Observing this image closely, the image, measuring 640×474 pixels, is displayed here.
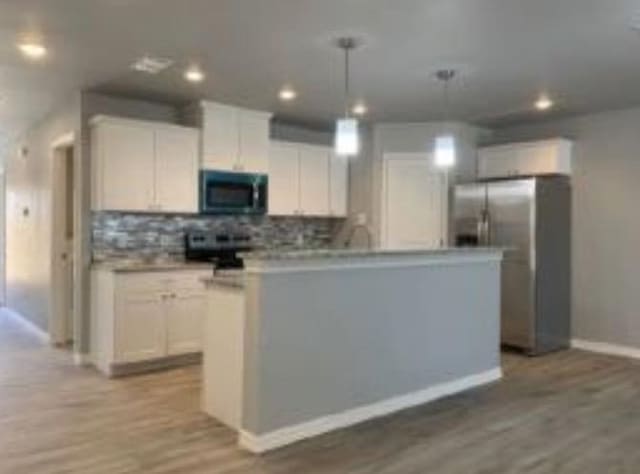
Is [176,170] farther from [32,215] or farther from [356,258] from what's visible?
[32,215]

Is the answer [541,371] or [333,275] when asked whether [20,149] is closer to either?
[333,275]

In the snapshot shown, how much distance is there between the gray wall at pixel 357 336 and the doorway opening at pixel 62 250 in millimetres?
3649

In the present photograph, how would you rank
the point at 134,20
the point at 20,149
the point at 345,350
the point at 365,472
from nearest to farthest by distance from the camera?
the point at 365,472 < the point at 134,20 < the point at 345,350 < the point at 20,149

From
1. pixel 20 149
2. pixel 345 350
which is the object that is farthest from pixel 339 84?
pixel 20 149

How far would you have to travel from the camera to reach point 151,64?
4.41 m

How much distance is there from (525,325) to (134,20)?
15.2ft

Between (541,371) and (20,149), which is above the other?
(20,149)

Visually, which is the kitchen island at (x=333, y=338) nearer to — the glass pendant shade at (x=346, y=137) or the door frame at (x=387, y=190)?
the glass pendant shade at (x=346, y=137)

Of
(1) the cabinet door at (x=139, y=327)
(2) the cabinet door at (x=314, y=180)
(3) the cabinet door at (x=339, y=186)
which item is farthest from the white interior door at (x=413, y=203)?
(1) the cabinet door at (x=139, y=327)

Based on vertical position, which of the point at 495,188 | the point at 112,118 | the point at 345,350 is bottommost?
the point at 345,350

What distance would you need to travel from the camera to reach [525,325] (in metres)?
5.88

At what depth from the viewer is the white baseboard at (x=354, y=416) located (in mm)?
3344

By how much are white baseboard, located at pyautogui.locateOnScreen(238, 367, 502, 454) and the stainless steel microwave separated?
2.81 metres

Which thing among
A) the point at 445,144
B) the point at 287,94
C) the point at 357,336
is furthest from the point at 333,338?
the point at 287,94
